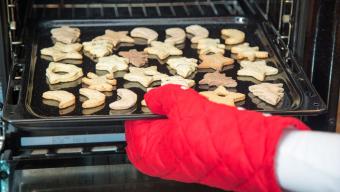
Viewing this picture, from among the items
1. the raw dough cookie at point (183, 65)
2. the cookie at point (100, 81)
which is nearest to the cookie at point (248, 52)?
the raw dough cookie at point (183, 65)

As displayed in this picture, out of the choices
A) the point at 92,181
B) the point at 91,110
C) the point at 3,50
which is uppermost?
the point at 3,50

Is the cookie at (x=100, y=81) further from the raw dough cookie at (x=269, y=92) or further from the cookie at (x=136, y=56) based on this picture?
the raw dough cookie at (x=269, y=92)

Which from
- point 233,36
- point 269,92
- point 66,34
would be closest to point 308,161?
point 269,92

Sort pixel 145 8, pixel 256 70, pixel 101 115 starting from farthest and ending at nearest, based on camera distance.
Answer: pixel 145 8
pixel 256 70
pixel 101 115

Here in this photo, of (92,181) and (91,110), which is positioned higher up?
(91,110)

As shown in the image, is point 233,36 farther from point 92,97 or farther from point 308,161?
point 308,161

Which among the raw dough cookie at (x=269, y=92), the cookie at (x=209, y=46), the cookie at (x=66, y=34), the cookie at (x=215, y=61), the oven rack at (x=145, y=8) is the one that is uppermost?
→ the oven rack at (x=145, y=8)
